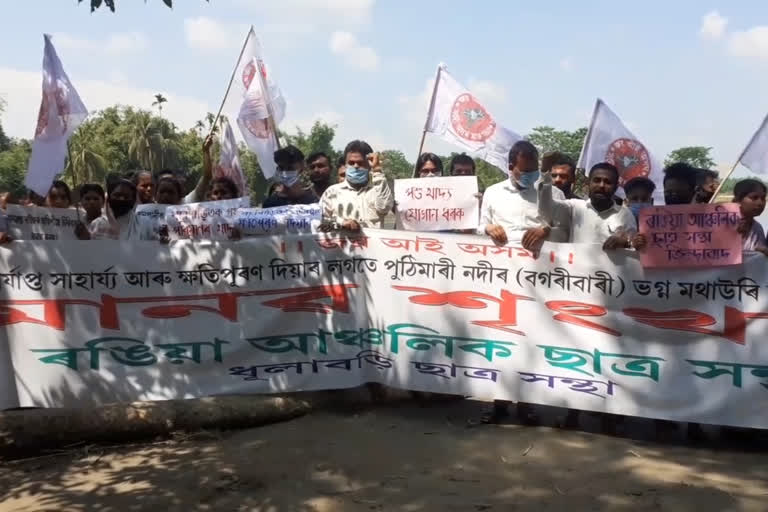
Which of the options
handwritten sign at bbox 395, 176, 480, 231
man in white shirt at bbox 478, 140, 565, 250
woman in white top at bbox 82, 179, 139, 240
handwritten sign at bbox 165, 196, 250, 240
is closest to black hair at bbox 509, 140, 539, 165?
man in white shirt at bbox 478, 140, 565, 250

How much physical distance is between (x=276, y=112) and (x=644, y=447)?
4.56 meters

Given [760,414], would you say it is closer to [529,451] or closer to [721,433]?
[721,433]

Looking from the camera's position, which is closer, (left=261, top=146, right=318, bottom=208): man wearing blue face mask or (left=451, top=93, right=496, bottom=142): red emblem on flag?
(left=261, top=146, right=318, bottom=208): man wearing blue face mask

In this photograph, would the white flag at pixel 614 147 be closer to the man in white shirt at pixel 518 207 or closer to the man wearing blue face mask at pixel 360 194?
the man in white shirt at pixel 518 207

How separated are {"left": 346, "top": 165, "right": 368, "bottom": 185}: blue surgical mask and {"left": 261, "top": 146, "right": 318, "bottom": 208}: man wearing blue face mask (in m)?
0.76

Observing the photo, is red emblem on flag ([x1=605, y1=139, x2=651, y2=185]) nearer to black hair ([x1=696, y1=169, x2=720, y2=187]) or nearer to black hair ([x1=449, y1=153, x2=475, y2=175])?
black hair ([x1=696, y1=169, x2=720, y2=187])

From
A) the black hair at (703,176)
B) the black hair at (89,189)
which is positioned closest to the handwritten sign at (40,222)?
the black hair at (89,189)

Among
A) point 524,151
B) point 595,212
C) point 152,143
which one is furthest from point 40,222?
A: point 152,143

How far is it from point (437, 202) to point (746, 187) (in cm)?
202

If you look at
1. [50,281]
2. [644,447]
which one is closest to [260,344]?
[50,281]

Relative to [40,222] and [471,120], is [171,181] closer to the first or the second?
[40,222]

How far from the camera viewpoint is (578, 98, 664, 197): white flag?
625 cm

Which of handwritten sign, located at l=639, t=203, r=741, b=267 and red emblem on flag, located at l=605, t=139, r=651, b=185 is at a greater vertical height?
red emblem on flag, located at l=605, t=139, r=651, b=185

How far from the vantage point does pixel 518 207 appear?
4.68 m
